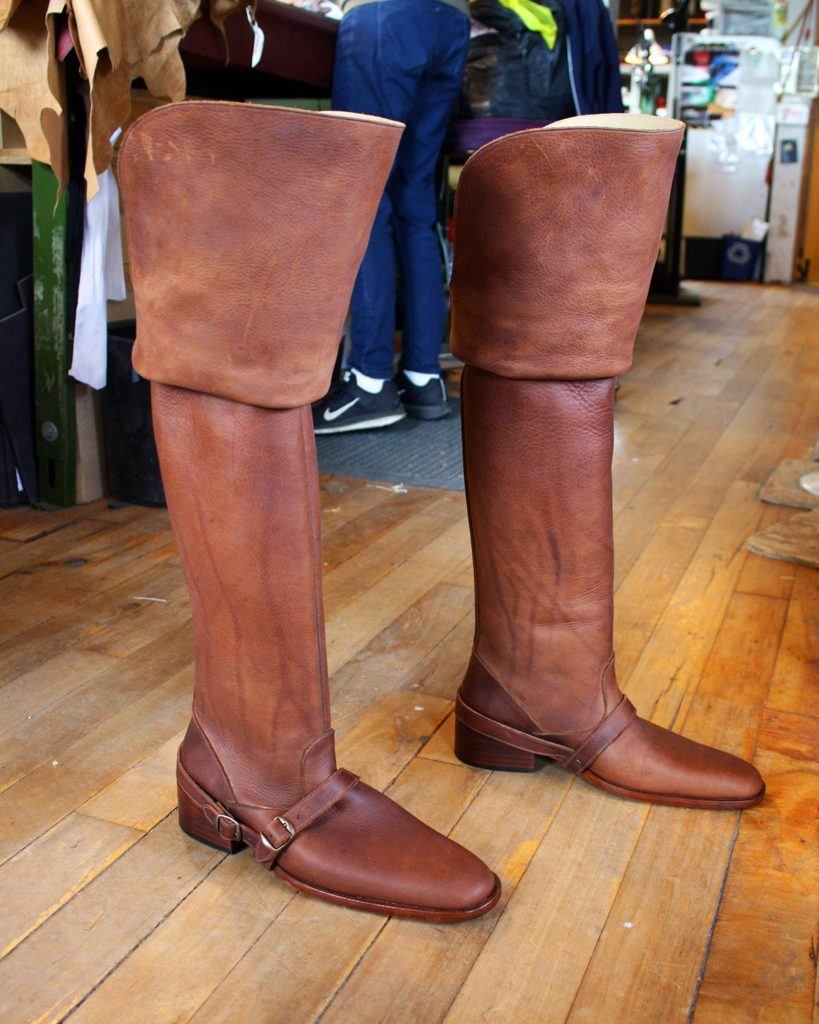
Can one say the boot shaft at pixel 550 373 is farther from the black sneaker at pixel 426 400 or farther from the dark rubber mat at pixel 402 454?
the black sneaker at pixel 426 400

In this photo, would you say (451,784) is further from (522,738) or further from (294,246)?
(294,246)

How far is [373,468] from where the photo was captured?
209 centimetres

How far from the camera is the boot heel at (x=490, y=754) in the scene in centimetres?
99

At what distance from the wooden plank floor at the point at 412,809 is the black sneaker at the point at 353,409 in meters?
0.64

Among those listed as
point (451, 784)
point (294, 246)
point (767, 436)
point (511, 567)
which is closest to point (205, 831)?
point (451, 784)

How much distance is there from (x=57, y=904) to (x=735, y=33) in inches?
271

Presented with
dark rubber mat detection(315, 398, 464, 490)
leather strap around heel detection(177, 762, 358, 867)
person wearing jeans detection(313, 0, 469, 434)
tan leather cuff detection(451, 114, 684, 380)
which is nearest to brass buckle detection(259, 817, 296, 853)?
leather strap around heel detection(177, 762, 358, 867)

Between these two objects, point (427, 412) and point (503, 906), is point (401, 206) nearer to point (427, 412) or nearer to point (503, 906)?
point (427, 412)

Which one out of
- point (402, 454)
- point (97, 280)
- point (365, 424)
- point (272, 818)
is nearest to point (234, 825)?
point (272, 818)

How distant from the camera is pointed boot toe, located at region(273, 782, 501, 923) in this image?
2.57ft

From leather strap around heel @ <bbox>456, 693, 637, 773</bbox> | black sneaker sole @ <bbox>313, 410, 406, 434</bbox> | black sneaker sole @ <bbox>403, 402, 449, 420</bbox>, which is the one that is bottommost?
black sneaker sole @ <bbox>403, 402, 449, 420</bbox>

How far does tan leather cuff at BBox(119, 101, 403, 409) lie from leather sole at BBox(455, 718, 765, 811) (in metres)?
0.42

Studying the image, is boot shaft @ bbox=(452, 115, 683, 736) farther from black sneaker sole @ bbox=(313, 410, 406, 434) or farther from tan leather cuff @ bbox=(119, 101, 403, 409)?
black sneaker sole @ bbox=(313, 410, 406, 434)

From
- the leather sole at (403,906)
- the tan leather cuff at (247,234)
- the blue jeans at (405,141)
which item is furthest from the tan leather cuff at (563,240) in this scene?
the blue jeans at (405,141)
